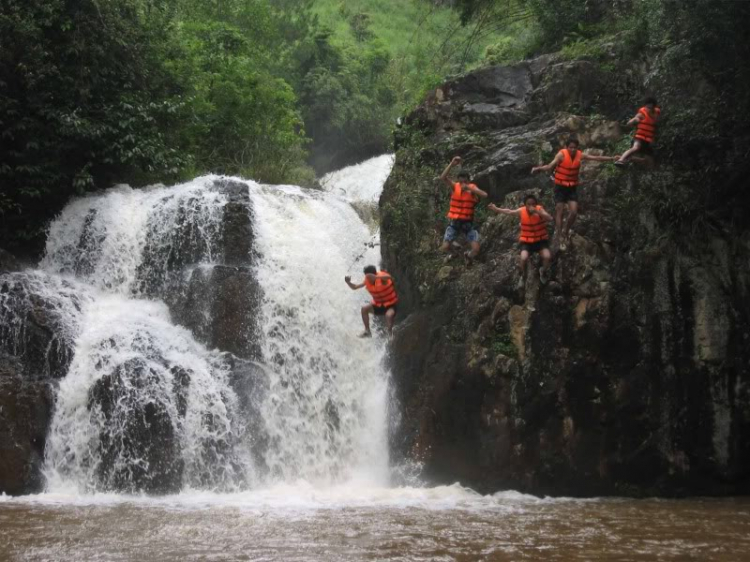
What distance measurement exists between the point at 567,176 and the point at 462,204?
165cm

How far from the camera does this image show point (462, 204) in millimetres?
12539

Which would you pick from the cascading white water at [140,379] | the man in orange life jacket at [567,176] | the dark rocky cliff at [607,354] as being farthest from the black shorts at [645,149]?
the cascading white water at [140,379]

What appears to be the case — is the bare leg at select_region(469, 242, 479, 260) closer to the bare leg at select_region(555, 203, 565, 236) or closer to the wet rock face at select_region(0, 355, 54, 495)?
the bare leg at select_region(555, 203, 565, 236)

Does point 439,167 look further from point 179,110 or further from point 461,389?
point 179,110

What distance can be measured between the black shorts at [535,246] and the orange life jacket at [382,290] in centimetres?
221

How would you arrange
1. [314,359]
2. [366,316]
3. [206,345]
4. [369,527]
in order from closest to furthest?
[369,527], [366,316], [206,345], [314,359]

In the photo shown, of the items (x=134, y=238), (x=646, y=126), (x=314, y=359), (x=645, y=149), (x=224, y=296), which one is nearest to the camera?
(x=646, y=126)

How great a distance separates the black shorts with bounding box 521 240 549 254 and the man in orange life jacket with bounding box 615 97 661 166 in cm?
181

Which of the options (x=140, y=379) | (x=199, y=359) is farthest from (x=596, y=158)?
(x=140, y=379)

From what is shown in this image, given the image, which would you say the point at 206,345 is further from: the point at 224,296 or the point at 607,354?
the point at 607,354

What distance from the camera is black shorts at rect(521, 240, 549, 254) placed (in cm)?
Answer: 1171

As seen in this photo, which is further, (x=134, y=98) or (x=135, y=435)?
(x=134, y=98)

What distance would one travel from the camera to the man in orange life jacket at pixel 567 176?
11695 millimetres

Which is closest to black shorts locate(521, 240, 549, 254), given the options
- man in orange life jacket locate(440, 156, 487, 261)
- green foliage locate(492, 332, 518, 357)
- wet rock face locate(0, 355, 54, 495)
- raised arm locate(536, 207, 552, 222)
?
raised arm locate(536, 207, 552, 222)
